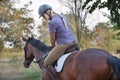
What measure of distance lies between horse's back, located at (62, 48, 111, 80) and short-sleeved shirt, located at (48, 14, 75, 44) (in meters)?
0.61

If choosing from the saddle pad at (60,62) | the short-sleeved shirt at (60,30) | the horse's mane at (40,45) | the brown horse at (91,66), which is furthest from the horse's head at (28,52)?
the brown horse at (91,66)

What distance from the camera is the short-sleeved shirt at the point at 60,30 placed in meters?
Result: 5.92

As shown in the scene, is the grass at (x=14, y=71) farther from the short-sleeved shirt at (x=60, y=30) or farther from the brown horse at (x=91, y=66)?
the brown horse at (x=91, y=66)

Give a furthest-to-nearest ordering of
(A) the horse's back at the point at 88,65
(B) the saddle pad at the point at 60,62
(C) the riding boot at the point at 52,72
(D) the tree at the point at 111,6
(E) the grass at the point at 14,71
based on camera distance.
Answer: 1. (E) the grass at the point at 14,71
2. (D) the tree at the point at 111,6
3. (C) the riding boot at the point at 52,72
4. (B) the saddle pad at the point at 60,62
5. (A) the horse's back at the point at 88,65

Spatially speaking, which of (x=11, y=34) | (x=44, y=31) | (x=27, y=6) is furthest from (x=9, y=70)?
(x=44, y=31)

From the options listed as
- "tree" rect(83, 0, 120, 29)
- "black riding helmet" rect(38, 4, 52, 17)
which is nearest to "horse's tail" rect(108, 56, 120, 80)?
"black riding helmet" rect(38, 4, 52, 17)

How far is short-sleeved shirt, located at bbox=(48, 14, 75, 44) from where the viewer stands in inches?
233

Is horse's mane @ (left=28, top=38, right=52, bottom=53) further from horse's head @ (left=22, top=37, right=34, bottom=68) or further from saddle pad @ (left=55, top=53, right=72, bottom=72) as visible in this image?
saddle pad @ (left=55, top=53, right=72, bottom=72)

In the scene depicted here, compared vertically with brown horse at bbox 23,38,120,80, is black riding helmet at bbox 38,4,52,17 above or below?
above

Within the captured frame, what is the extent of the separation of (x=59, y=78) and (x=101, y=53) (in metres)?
1.02

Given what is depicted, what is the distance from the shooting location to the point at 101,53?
5.22 meters

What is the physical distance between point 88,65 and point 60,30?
44.0 inches

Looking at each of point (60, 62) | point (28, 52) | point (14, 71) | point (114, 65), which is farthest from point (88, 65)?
point (14, 71)

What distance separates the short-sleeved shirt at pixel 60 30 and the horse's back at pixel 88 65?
613mm
